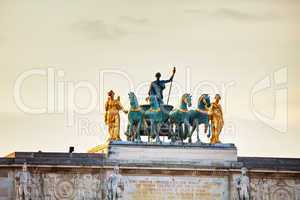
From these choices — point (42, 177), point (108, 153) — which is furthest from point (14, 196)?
point (108, 153)

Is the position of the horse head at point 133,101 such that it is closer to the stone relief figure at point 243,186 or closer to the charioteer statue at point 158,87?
the charioteer statue at point 158,87

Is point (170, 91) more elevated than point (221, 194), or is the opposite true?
point (170, 91)

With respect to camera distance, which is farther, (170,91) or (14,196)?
(170,91)

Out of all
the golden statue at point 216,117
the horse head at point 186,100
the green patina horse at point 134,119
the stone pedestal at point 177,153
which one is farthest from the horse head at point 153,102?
the golden statue at point 216,117

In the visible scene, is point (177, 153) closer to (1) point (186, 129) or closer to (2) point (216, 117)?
(1) point (186, 129)

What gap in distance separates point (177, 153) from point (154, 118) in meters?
2.16

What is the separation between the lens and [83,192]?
5769 cm

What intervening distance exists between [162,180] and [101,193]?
3.20 m

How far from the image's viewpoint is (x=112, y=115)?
196 ft

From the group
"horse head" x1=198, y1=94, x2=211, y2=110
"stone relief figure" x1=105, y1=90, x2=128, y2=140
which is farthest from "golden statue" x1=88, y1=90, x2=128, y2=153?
"horse head" x1=198, y1=94, x2=211, y2=110

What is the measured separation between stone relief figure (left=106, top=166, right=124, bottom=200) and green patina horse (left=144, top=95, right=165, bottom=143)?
11.3ft

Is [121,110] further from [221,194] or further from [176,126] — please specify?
[221,194]

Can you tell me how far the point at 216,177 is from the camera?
58.6 metres

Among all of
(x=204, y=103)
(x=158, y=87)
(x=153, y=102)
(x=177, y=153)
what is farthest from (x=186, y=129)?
(x=158, y=87)
